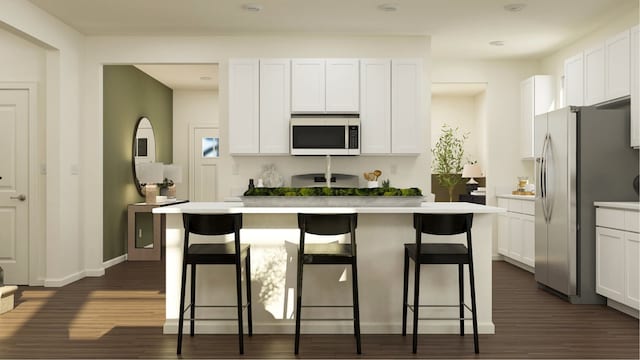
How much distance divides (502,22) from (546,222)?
2.14 metres

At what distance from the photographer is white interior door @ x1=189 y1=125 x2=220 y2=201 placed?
32.6 feet

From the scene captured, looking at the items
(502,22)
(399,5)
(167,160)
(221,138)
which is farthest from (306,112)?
(167,160)

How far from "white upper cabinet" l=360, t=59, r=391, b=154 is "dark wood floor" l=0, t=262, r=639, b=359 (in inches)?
81.8

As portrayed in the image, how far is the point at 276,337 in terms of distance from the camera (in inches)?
154

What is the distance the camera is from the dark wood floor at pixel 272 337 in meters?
3.56

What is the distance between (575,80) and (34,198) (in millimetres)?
5893

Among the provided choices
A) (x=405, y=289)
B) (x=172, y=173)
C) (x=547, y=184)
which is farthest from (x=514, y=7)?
(x=172, y=173)

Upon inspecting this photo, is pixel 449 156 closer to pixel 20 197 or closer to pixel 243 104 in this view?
pixel 243 104

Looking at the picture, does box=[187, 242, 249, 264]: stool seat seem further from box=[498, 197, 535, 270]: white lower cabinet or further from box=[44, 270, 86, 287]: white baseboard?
box=[498, 197, 535, 270]: white lower cabinet

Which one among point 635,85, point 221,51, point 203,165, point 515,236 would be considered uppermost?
point 221,51

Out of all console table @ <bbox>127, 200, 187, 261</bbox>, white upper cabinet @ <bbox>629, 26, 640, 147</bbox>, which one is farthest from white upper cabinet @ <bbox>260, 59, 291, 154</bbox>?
white upper cabinet @ <bbox>629, 26, 640, 147</bbox>

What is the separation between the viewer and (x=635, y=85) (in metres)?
4.73

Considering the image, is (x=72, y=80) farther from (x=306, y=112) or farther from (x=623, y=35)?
(x=623, y=35)

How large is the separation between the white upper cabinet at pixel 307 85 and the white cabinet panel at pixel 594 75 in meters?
2.73
